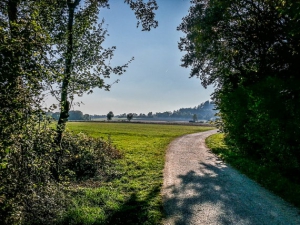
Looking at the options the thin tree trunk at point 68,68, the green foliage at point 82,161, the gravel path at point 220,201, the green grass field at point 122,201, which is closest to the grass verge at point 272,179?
the gravel path at point 220,201

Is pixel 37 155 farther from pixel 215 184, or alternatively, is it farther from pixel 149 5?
pixel 149 5

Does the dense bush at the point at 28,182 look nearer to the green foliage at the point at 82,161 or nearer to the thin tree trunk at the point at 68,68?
the thin tree trunk at the point at 68,68

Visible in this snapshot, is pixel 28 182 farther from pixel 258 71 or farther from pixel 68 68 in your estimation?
pixel 258 71

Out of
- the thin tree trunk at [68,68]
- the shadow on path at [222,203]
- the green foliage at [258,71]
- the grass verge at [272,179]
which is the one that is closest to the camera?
the shadow on path at [222,203]

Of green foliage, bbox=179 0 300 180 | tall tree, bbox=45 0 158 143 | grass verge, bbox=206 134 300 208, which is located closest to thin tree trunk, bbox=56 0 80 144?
tall tree, bbox=45 0 158 143

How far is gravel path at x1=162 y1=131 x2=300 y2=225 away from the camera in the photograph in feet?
19.6

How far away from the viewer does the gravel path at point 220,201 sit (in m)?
5.97

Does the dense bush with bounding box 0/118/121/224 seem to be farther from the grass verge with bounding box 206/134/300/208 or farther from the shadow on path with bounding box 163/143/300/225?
the grass verge with bounding box 206/134/300/208

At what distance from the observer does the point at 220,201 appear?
23.6ft

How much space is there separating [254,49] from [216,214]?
1327 cm

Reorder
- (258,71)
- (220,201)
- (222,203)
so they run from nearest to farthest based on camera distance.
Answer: (222,203) → (220,201) → (258,71)

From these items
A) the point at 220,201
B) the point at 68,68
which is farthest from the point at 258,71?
the point at 68,68

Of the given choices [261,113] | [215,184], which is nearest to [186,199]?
[215,184]

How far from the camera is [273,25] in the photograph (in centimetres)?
1412
